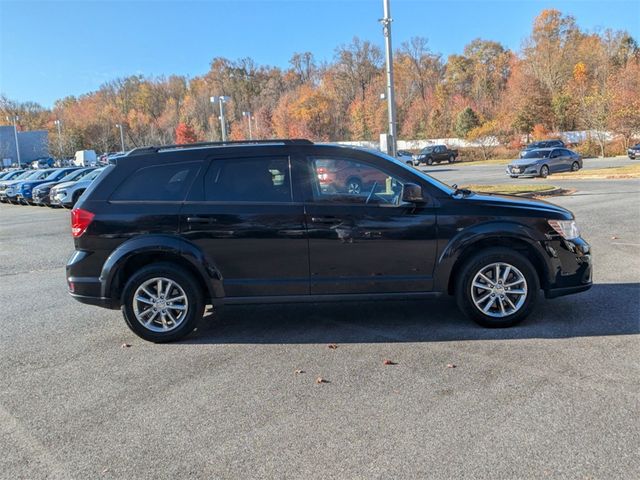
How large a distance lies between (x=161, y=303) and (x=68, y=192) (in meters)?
20.0

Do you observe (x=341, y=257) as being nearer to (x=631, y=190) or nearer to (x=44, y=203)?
(x=631, y=190)

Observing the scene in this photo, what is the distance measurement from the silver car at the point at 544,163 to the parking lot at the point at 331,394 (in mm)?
23266

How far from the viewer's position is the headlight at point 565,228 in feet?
17.4

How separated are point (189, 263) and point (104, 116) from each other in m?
121

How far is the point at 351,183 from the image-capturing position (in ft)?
17.3

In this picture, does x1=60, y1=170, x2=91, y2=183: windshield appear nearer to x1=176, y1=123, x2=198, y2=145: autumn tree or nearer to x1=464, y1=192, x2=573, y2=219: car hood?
x1=464, y1=192, x2=573, y2=219: car hood

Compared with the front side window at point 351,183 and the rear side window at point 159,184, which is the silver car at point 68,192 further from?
the front side window at point 351,183

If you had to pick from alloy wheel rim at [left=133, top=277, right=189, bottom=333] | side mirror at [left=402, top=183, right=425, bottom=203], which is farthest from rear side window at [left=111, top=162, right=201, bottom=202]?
side mirror at [left=402, top=183, right=425, bottom=203]

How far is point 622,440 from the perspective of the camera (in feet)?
10.6

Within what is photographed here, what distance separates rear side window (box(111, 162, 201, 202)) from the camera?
530 cm

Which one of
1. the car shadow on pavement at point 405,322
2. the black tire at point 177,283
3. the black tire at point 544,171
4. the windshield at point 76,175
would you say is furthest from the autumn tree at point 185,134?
the black tire at point 177,283

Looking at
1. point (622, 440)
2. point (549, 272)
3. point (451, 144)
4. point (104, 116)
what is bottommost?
point (622, 440)

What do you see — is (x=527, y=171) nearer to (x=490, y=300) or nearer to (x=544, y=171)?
(x=544, y=171)

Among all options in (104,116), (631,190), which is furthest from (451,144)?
(104,116)
